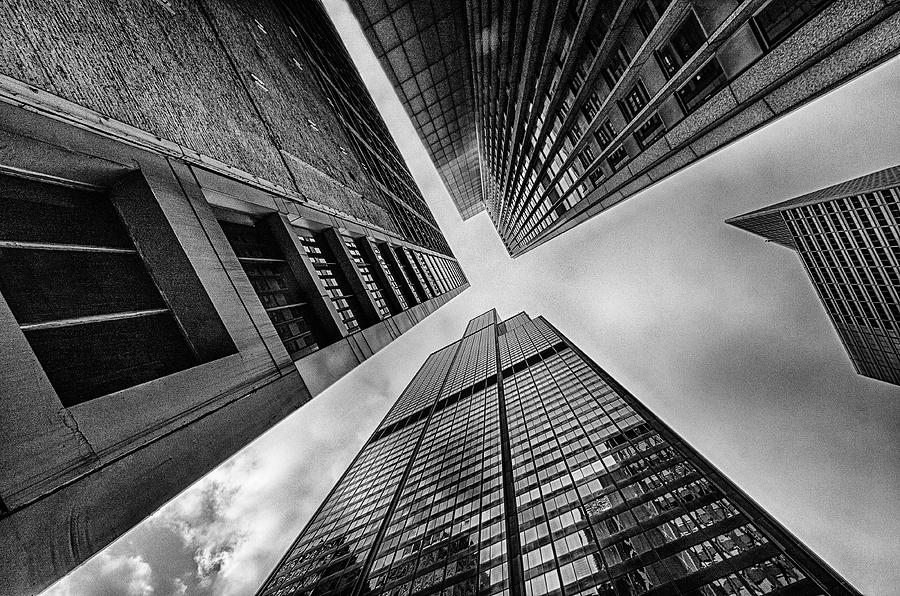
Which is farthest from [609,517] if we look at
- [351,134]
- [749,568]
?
[351,134]

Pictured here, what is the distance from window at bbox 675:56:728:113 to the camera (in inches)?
441

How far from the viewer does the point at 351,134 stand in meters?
35.9

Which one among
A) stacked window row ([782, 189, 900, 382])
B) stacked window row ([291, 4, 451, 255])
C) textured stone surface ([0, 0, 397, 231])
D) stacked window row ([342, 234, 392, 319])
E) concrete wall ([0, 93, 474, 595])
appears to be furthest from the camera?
stacked window row ([782, 189, 900, 382])

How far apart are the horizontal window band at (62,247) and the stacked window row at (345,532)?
132ft

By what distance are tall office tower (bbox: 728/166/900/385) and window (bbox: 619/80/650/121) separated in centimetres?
9520

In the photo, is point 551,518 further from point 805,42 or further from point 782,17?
point 782,17

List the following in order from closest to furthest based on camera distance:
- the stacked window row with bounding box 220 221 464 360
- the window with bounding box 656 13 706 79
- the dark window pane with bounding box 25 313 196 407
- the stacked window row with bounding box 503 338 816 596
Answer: the dark window pane with bounding box 25 313 196 407 < the window with bounding box 656 13 706 79 < the stacked window row with bounding box 220 221 464 360 < the stacked window row with bounding box 503 338 816 596

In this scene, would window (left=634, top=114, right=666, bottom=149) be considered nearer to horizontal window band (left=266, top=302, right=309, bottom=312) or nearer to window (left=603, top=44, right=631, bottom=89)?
window (left=603, top=44, right=631, bottom=89)

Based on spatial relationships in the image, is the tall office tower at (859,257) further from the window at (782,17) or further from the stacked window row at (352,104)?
the window at (782,17)

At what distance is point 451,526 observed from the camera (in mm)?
41688

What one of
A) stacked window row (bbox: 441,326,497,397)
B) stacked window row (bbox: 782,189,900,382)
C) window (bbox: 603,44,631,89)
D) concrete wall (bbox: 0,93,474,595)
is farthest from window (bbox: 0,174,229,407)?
stacked window row (bbox: 782,189,900,382)

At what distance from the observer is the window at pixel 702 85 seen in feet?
36.8

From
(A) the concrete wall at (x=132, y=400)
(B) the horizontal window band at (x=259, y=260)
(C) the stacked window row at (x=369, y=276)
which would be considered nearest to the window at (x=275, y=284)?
(B) the horizontal window band at (x=259, y=260)

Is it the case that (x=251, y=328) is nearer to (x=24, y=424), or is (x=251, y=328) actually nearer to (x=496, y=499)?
(x=24, y=424)
